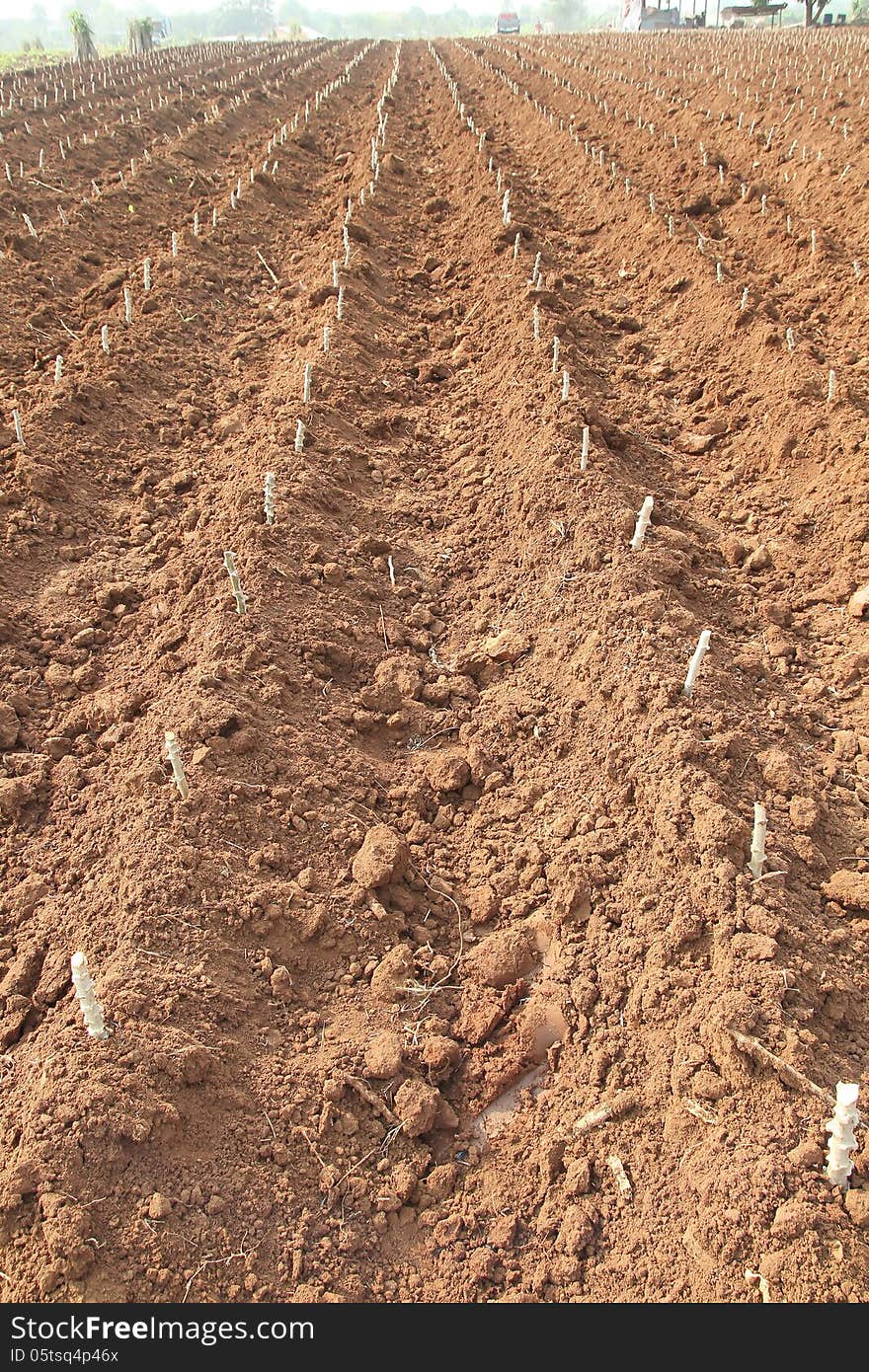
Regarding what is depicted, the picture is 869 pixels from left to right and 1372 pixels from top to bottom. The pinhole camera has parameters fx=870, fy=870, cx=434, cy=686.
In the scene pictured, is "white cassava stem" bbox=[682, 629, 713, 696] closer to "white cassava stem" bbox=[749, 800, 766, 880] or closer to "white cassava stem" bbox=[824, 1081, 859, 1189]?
"white cassava stem" bbox=[749, 800, 766, 880]

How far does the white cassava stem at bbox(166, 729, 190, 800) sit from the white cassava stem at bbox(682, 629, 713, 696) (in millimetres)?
2209

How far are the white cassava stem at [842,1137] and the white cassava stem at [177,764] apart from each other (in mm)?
2509

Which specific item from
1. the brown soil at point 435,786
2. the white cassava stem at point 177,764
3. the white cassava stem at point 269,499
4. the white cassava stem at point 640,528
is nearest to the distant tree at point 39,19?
the brown soil at point 435,786

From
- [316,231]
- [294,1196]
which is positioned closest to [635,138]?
[316,231]

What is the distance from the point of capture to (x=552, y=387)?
6.09 m

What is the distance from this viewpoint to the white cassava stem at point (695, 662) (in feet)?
12.3

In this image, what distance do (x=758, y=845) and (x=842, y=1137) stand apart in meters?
1.02

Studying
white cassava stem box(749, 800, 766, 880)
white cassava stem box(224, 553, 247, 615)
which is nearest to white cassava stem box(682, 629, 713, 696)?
white cassava stem box(749, 800, 766, 880)

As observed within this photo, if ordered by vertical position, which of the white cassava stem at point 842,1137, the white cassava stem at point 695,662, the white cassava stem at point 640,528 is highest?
the white cassava stem at point 640,528

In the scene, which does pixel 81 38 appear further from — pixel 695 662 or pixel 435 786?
pixel 695 662

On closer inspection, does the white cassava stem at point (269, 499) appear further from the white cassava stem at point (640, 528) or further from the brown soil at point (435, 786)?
the white cassava stem at point (640, 528)

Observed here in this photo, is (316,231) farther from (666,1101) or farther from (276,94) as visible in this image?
(276,94)

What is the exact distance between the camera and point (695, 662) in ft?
12.5

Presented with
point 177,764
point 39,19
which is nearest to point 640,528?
point 177,764
